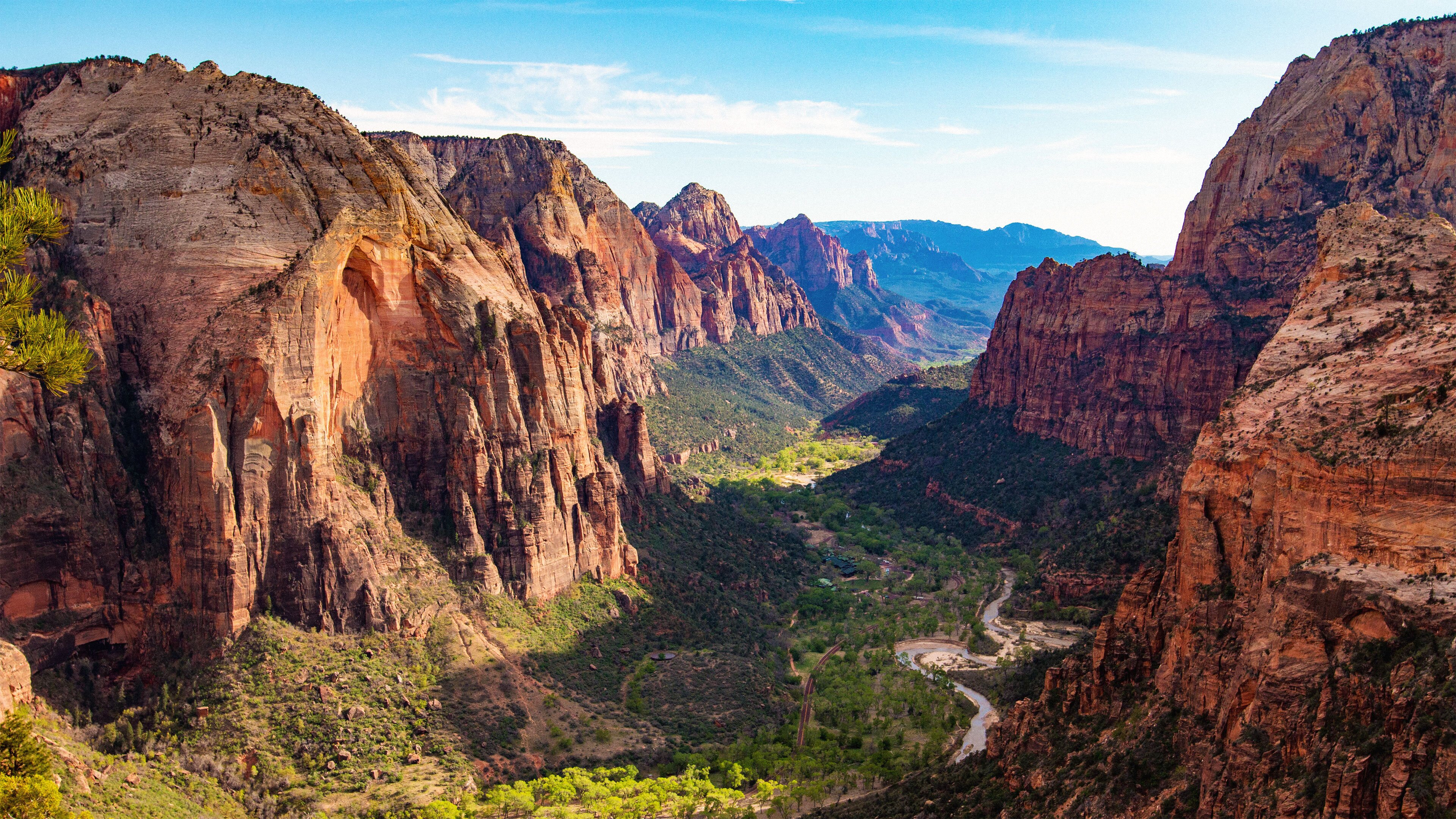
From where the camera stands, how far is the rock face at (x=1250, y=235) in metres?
109

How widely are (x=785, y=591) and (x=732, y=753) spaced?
40028mm

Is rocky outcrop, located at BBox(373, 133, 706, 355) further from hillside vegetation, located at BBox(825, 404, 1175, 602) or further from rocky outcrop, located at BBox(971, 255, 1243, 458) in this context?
rocky outcrop, located at BBox(971, 255, 1243, 458)

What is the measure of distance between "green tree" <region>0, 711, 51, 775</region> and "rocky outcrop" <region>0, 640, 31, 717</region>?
13574 millimetres

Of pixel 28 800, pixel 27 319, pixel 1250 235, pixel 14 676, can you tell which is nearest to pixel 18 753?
pixel 28 800

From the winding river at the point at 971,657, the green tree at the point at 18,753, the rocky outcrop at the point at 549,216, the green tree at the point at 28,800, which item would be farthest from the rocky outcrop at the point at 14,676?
the rocky outcrop at the point at 549,216

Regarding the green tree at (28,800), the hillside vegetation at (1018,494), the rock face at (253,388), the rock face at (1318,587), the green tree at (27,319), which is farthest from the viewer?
the hillside vegetation at (1018,494)

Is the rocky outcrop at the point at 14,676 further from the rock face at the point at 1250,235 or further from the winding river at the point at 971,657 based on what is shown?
the rock face at the point at 1250,235

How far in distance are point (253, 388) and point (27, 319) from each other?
31.7 m

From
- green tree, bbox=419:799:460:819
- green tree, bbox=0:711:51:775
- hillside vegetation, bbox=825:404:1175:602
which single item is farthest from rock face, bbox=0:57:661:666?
hillside vegetation, bbox=825:404:1175:602

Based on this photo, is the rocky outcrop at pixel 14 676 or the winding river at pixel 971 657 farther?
the winding river at pixel 971 657

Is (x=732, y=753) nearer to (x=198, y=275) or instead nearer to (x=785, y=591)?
(x=785, y=591)

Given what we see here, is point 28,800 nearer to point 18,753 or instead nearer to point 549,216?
point 18,753

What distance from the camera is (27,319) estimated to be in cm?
2848

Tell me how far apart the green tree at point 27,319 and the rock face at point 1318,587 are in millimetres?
37361
